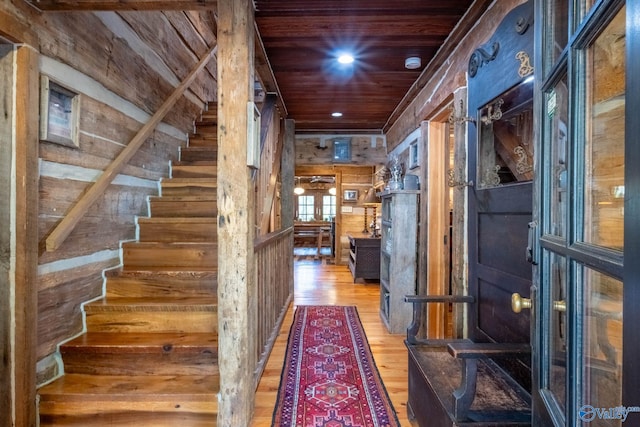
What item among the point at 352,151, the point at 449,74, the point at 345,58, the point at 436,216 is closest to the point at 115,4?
the point at 345,58

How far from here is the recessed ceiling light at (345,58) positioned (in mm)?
2535

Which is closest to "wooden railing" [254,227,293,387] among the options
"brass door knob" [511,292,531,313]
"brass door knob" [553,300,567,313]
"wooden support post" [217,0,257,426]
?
"wooden support post" [217,0,257,426]

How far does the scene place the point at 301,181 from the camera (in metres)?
13.7

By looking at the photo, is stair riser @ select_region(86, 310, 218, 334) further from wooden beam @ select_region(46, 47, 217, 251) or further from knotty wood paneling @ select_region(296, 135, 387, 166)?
knotty wood paneling @ select_region(296, 135, 387, 166)

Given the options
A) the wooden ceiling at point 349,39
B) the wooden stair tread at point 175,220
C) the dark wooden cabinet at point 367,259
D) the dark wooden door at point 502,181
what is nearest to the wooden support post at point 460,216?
the dark wooden door at point 502,181

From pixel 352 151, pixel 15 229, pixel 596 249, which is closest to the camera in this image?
pixel 596 249

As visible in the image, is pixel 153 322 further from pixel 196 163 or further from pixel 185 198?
pixel 196 163

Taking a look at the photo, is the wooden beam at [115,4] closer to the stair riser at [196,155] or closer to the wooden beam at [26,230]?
the wooden beam at [26,230]

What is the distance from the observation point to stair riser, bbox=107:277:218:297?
234cm

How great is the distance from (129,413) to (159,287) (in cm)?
81

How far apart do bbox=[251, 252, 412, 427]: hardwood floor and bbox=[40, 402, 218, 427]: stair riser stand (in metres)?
0.30

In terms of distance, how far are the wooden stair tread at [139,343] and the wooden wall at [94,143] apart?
108mm

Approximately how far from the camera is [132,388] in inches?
71.9

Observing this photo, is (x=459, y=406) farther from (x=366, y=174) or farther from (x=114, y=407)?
(x=366, y=174)
